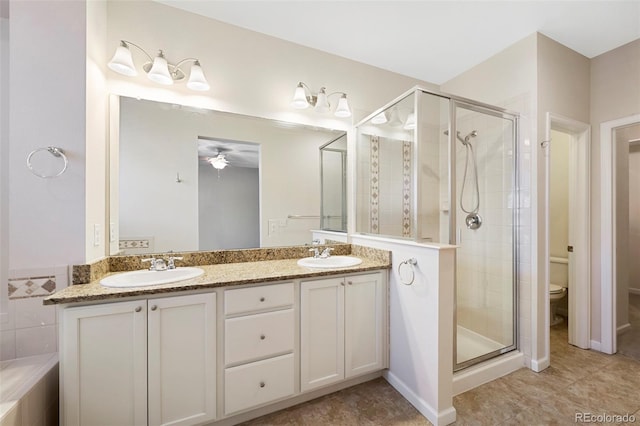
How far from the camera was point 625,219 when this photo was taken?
8.07 feet

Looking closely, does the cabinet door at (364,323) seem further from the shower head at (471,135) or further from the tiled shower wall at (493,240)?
the shower head at (471,135)

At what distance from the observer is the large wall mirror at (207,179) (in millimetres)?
1763

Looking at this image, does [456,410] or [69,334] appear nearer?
[69,334]

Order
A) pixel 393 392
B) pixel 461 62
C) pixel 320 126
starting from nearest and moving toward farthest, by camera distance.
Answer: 1. pixel 393 392
2. pixel 320 126
3. pixel 461 62

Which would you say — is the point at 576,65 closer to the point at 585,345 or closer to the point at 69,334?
the point at 585,345

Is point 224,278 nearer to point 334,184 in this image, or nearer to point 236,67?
point 334,184

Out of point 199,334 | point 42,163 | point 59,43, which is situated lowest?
point 199,334

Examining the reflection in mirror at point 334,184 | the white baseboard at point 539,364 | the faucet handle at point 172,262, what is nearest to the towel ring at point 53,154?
the faucet handle at point 172,262

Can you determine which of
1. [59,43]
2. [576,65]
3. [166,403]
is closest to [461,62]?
[576,65]

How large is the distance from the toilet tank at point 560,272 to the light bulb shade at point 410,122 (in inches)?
99.1

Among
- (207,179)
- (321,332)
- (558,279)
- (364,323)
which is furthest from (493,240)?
(207,179)

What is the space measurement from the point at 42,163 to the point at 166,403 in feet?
4.74

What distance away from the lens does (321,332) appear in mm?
1716

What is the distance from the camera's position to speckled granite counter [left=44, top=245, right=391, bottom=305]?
4.03 feet
